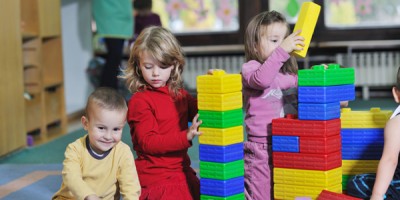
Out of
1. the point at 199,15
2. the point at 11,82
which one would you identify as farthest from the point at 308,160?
the point at 199,15

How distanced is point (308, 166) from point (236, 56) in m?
5.05

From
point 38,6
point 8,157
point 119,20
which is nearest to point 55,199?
point 8,157

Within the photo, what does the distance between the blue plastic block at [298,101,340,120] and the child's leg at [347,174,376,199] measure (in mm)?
252

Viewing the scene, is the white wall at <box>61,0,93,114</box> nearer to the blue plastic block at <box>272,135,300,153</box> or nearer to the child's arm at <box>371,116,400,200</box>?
the blue plastic block at <box>272,135,300,153</box>

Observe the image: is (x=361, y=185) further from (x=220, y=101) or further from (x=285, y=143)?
(x=220, y=101)

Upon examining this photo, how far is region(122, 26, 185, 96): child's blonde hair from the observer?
105 inches

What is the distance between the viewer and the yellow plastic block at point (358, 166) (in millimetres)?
2822

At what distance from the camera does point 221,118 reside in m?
2.47

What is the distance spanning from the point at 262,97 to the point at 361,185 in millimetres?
503

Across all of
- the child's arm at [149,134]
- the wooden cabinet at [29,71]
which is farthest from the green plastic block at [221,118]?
the wooden cabinet at [29,71]

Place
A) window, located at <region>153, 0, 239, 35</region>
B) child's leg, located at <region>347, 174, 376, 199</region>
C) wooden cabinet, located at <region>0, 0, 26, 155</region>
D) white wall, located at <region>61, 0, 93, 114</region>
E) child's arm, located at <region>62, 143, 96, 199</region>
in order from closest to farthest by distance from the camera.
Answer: child's arm, located at <region>62, 143, 96, 199</region>, child's leg, located at <region>347, 174, 376, 199</region>, wooden cabinet, located at <region>0, 0, 26, 155</region>, white wall, located at <region>61, 0, 93, 114</region>, window, located at <region>153, 0, 239, 35</region>

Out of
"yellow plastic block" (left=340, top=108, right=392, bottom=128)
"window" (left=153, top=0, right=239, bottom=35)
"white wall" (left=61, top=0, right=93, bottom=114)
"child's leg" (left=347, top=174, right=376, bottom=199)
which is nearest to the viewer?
"child's leg" (left=347, top=174, right=376, bottom=199)

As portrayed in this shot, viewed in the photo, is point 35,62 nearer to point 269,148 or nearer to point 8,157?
point 8,157

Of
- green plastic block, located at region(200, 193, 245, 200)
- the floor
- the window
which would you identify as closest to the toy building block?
green plastic block, located at region(200, 193, 245, 200)
